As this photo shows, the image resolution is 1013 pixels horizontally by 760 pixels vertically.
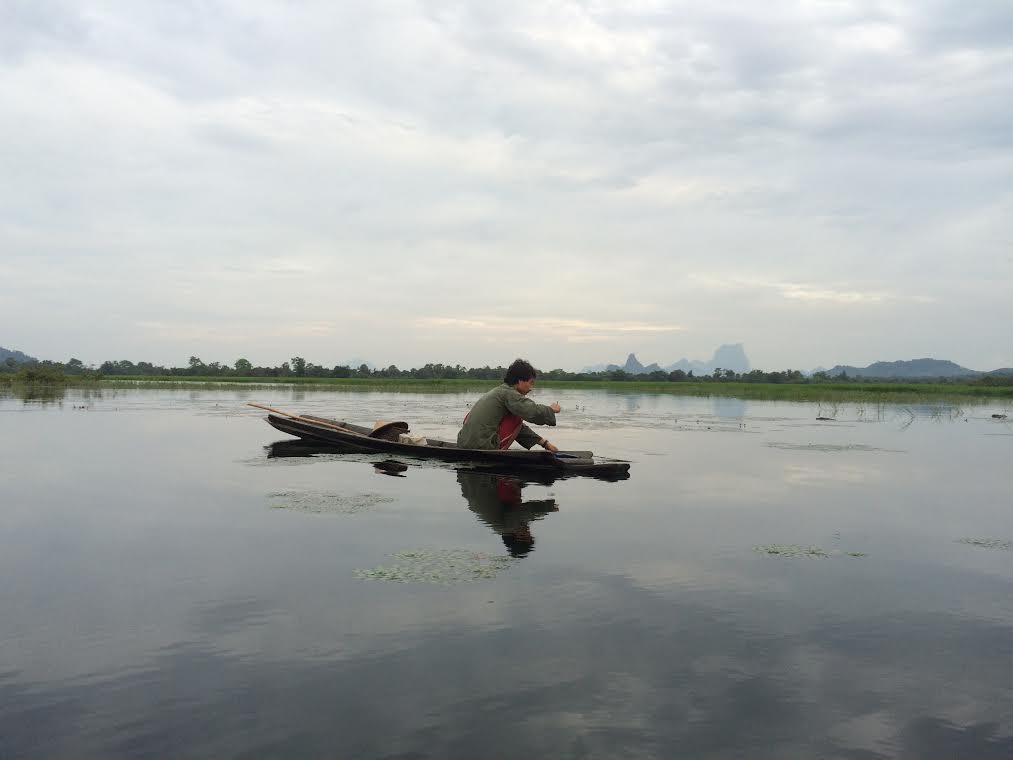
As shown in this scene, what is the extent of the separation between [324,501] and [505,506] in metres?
2.42

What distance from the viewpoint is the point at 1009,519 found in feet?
32.4

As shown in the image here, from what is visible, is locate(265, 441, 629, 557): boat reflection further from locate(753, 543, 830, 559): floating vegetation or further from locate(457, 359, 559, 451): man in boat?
locate(753, 543, 830, 559): floating vegetation

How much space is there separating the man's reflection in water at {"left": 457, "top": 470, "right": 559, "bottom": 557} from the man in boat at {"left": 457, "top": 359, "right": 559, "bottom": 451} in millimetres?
636

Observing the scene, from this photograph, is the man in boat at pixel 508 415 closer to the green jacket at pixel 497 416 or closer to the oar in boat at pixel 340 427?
the green jacket at pixel 497 416

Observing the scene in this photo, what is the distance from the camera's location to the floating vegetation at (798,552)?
24.3ft

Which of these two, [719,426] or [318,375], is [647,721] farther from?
[318,375]

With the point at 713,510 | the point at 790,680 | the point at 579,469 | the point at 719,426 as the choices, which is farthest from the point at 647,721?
the point at 719,426

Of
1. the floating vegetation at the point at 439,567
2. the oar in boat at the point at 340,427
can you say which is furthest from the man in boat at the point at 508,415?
the floating vegetation at the point at 439,567

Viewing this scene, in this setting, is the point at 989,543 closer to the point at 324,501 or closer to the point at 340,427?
the point at 324,501

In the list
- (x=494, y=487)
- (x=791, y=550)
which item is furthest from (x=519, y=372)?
(x=791, y=550)

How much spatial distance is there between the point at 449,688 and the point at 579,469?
8.06 meters

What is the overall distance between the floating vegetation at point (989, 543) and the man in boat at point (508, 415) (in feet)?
18.7

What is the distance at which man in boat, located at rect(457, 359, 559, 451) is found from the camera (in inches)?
458

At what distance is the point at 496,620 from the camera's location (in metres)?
5.16
